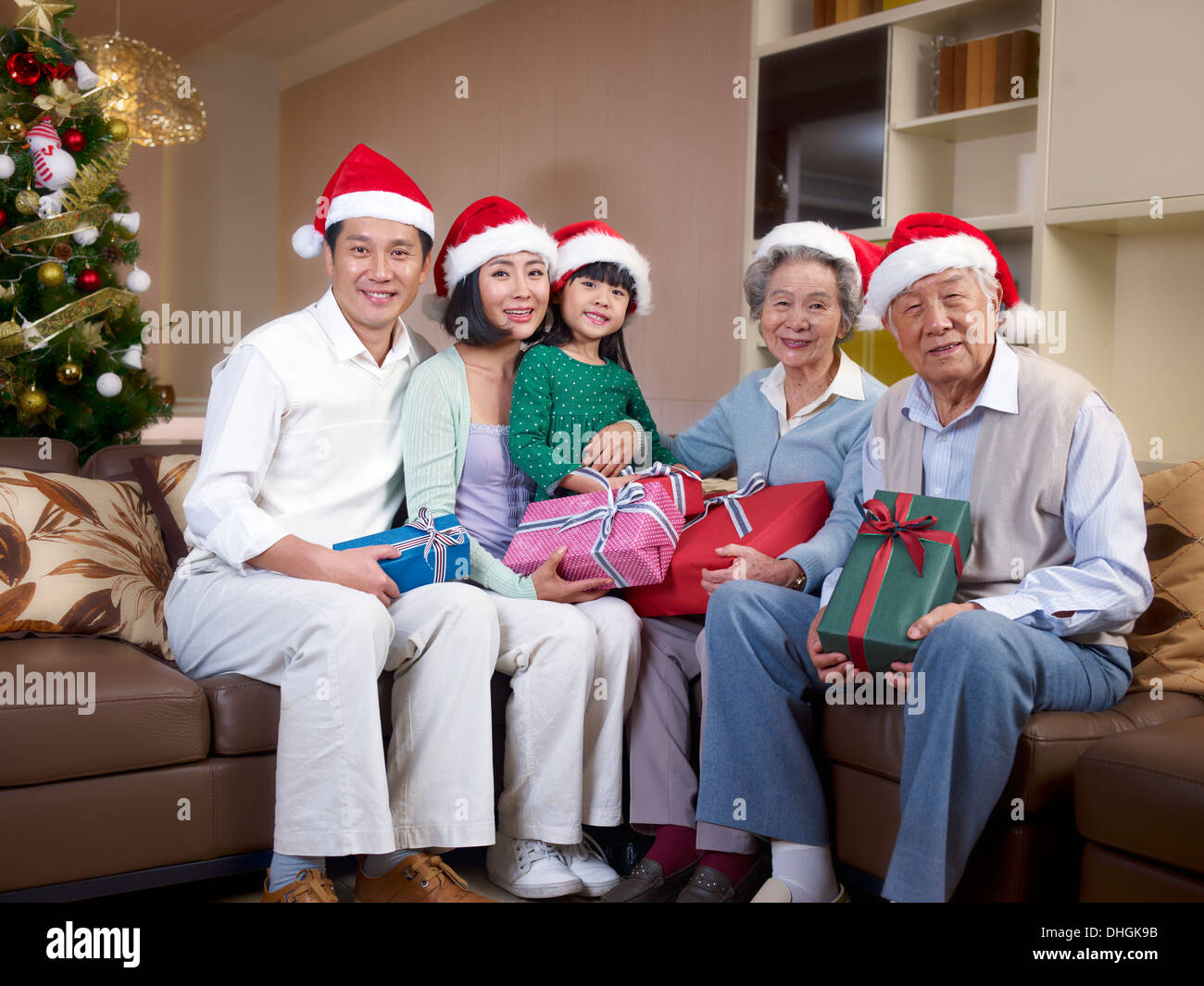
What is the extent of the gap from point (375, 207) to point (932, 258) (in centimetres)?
107

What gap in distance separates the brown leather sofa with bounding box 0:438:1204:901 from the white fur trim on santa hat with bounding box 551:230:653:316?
3.31 feet

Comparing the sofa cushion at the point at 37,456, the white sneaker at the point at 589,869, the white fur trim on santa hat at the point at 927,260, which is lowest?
the white sneaker at the point at 589,869

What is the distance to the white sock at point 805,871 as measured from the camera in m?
1.82

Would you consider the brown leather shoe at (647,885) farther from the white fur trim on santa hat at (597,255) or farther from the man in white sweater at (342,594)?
the white fur trim on santa hat at (597,255)

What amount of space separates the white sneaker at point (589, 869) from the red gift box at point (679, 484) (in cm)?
66

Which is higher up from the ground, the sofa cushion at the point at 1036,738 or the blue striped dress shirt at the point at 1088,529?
the blue striped dress shirt at the point at 1088,529

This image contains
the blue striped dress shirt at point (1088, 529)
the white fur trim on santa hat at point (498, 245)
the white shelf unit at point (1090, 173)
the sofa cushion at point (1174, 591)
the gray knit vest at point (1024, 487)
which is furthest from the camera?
the white shelf unit at point (1090, 173)

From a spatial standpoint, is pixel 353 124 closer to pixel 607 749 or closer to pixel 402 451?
pixel 402 451

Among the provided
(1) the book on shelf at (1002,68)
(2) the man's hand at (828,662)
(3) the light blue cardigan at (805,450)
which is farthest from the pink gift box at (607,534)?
(1) the book on shelf at (1002,68)

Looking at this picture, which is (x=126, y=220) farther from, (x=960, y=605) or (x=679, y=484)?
(x=960, y=605)

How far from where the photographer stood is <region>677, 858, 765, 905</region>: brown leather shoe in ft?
6.05

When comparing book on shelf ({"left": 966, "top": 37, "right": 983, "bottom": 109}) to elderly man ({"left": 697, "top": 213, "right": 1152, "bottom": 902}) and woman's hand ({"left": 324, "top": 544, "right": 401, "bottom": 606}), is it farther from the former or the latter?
woman's hand ({"left": 324, "top": 544, "right": 401, "bottom": 606})

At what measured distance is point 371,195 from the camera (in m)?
2.19

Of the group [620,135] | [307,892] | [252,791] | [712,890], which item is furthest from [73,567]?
[620,135]
